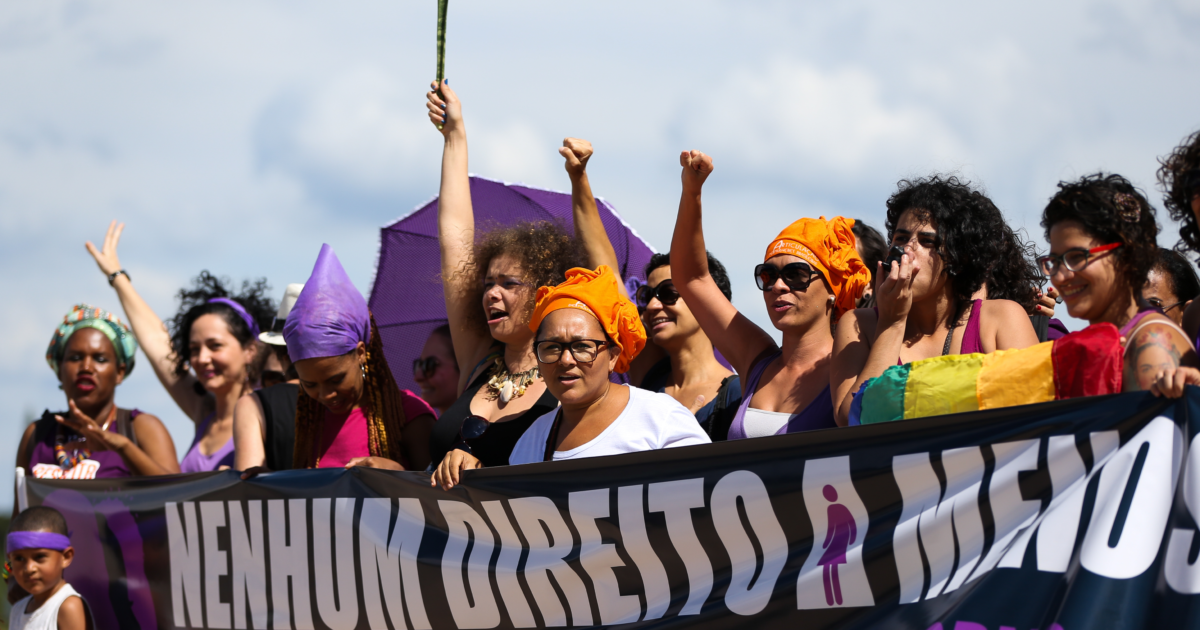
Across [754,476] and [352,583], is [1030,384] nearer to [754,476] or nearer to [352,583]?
[754,476]

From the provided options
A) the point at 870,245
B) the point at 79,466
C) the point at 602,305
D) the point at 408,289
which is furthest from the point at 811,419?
the point at 79,466

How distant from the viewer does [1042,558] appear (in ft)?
8.68

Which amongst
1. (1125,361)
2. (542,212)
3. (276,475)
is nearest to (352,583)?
(276,475)

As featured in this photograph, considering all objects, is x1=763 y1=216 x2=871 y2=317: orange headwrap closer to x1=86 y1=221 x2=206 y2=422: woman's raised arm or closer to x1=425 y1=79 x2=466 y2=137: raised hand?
x1=425 y1=79 x2=466 y2=137: raised hand

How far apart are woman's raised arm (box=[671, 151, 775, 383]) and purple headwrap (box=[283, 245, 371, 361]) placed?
4.90 feet

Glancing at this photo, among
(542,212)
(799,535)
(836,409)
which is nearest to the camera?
(799,535)

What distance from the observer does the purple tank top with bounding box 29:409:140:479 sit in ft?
19.2

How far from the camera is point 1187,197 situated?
2.75 metres

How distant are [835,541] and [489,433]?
165 centimetres

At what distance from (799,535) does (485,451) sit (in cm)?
153

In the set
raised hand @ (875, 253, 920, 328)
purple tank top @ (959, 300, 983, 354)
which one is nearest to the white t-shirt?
raised hand @ (875, 253, 920, 328)

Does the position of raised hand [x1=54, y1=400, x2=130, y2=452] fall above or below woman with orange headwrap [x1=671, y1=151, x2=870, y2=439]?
above

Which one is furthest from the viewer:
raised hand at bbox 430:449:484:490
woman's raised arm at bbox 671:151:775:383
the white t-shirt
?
woman's raised arm at bbox 671:151:775:383

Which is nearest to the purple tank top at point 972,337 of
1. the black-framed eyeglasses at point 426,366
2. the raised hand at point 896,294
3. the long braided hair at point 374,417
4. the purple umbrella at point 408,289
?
the raised hand at point 896,294
